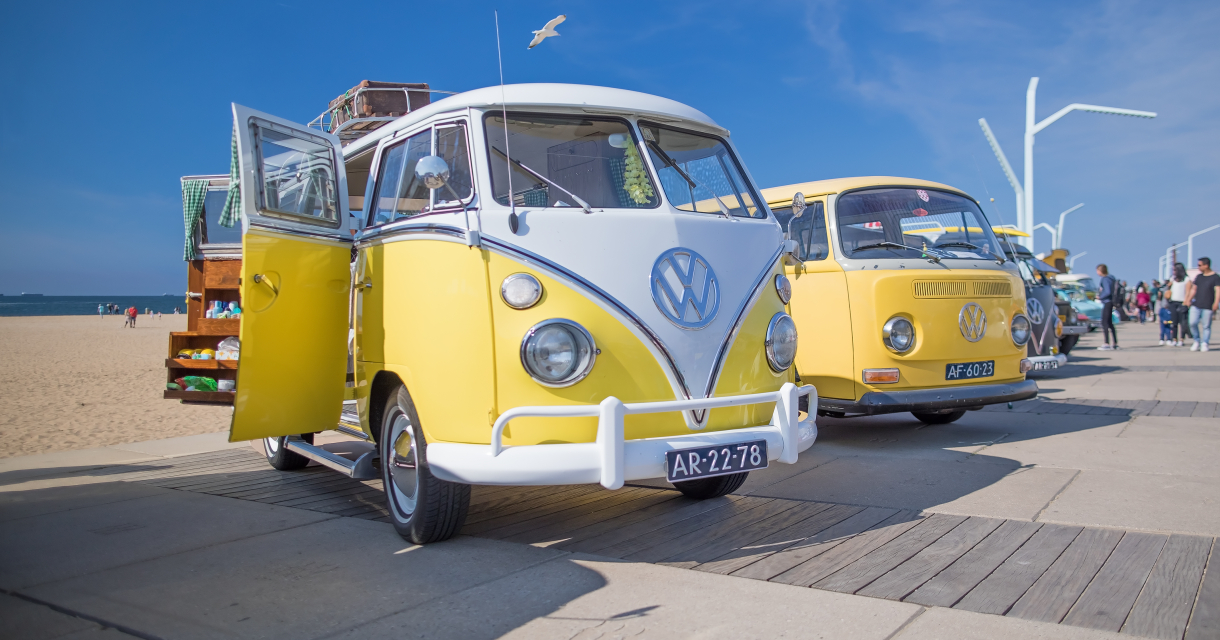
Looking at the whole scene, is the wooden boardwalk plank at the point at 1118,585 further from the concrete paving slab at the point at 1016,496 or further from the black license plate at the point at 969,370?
the black license plate at the point at 969,370

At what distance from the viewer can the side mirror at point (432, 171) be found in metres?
3.84

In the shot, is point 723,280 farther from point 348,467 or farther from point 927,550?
point 348,467

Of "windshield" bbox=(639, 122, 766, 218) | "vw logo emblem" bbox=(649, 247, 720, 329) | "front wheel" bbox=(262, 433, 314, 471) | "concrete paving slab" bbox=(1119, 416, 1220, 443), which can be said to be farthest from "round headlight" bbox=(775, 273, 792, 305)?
"concrete paving slab" bbox=(1119, 416, 1220, 443)

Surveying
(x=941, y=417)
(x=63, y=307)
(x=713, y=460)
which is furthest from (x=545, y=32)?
(x=63, y=307)

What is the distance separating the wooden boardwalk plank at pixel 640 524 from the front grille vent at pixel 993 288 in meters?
3.09

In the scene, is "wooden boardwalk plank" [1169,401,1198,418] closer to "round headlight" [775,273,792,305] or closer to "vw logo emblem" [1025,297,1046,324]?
"vw logo emblem" [1025,297,1046,324]

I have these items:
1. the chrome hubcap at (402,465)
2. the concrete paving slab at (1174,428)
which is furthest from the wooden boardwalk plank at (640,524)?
the concrete paving slab at (1174,428)

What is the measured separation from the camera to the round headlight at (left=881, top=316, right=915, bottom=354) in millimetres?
6418

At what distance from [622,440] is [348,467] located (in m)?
2.06

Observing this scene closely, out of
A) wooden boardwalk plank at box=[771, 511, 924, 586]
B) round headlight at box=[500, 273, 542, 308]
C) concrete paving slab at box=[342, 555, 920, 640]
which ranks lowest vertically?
concrete paving slab at box=[342, 555, 920, 640]

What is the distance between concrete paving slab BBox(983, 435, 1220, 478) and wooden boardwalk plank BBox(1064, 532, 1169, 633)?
1.90 metres

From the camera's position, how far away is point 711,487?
511 cm

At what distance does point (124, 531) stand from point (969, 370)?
6.13 metres

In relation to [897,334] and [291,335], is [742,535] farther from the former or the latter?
[897,334]
